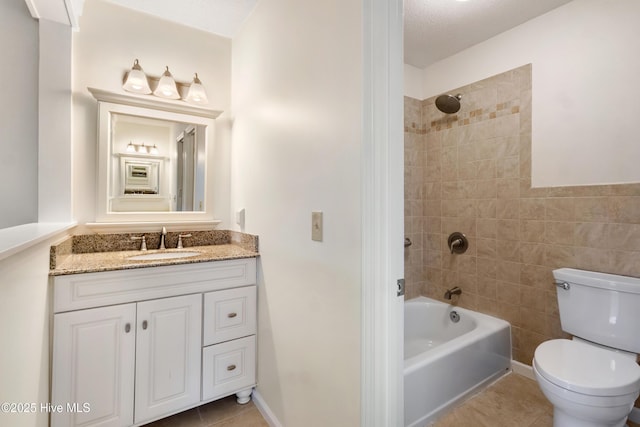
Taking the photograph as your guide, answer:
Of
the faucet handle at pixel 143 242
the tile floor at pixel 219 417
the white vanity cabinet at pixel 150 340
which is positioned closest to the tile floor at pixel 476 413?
the tile floor at pixel 219 417

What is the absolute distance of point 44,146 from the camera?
Result: 1486 millimetres

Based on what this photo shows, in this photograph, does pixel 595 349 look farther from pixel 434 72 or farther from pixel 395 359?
pixel 434 72

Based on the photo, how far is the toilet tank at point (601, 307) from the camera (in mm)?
1425

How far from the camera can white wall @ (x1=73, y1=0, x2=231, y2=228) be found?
1.70 m

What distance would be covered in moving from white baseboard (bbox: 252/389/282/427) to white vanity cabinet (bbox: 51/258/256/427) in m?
0.06

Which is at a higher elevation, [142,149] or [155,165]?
[142,149]

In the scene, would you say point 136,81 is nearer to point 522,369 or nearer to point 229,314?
point 229,314

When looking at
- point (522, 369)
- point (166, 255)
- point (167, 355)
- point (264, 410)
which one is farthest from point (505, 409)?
point (166, 255)

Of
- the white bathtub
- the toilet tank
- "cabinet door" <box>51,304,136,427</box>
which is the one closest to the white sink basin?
"cabinet door" <box>51,304,136,427</box>

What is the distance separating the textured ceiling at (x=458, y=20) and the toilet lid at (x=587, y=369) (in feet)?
6.62

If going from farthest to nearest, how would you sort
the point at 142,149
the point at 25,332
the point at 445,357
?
the point at 142,149 < the point at 445,357 < the point at 25,332

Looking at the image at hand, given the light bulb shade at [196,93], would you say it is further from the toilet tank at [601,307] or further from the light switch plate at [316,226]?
the toilet tank at [601,307]

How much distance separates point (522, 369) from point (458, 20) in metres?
2.44

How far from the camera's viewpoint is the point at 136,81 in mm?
1777
